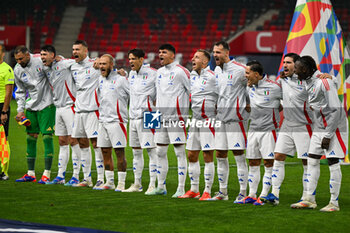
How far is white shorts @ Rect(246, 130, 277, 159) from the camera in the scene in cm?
749

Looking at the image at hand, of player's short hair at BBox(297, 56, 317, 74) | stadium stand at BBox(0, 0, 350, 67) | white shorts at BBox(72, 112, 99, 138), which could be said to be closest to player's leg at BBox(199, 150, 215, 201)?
player's short hair at BBox(297, 56, 317, 74)

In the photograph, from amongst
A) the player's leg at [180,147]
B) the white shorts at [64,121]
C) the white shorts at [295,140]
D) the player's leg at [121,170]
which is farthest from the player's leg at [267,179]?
the white shorts at [64,121]

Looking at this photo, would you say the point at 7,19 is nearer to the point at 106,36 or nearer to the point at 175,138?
the point at 106,36

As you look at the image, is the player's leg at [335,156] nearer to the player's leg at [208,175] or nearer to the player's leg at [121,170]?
the player's leg at [208,175]

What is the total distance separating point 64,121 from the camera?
9375mm

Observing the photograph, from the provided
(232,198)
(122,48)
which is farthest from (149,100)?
(122,48)

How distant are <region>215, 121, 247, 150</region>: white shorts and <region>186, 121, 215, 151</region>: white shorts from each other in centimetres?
12

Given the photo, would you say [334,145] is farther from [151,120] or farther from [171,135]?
[151,120]

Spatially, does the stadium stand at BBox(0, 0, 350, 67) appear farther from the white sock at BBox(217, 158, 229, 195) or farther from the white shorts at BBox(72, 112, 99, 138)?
the white sock at BBox(217, 158, 229, 195)

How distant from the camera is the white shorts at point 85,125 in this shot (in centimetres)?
902

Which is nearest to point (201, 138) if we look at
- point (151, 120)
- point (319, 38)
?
point (151, 120)

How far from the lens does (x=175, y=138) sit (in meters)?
8.12

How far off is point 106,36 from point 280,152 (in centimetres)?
2470

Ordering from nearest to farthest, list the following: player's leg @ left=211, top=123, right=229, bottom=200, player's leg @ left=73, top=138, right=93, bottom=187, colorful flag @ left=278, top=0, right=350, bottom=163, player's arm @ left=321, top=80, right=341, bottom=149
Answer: player's arm @ left=321, top=80, right=341, bottom=149 < player's leg @ left=211, top=123, right=229, bottom=200 < player's leg @ left=73, top=138, right=93, bottom=187 < colorful flag @ left=278, top=0, right=350, bottom=163
